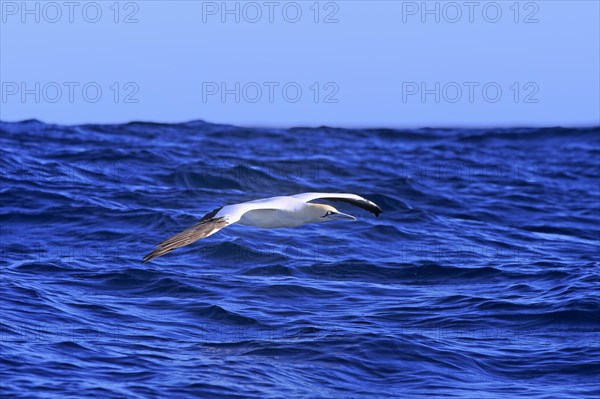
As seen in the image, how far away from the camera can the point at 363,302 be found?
49.6 ft

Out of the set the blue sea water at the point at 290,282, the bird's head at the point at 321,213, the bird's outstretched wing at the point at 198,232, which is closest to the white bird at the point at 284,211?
the bird's head at the point at 321,213

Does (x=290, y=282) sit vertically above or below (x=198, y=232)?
below

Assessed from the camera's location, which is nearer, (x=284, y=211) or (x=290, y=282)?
(x=284, y=211)

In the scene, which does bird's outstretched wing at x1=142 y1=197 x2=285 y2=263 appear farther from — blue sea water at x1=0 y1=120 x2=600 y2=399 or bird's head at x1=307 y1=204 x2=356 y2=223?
blue sea water at x1=0 y1=120 x2=600 y2=399

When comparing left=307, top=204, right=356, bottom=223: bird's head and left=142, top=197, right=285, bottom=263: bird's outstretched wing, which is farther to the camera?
left=307, top=204, right=356, bottom=223: bird's head

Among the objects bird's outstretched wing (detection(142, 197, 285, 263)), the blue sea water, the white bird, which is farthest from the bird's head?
the blue sea water

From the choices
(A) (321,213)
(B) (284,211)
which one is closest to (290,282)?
(A) (321,213)

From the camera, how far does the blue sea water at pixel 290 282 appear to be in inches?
455

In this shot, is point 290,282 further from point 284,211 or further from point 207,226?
point 207,226

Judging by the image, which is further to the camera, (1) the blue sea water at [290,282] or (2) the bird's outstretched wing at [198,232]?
(1) the blue sea water at [290,282]

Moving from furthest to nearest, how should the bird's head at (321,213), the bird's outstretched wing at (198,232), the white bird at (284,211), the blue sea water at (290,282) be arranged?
the bird's head at (321,213), the white bird at (284,211), the blue sea water at (290,282), the bird's outstretched wing at (198,232)

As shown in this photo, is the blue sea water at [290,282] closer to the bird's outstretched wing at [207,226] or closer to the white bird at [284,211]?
the white bird at [284,211]

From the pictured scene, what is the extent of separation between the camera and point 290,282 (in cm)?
1598

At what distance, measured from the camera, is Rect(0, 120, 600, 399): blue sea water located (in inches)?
455
